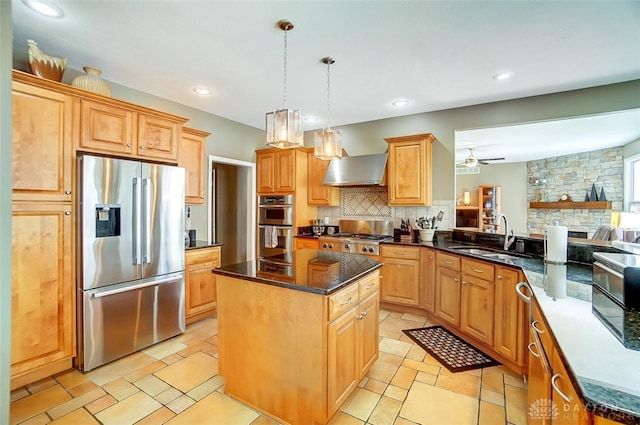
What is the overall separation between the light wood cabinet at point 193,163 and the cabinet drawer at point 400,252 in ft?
8.10

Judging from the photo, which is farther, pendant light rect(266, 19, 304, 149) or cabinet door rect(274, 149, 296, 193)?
cabinet door rect(274, 149, 296, 193)

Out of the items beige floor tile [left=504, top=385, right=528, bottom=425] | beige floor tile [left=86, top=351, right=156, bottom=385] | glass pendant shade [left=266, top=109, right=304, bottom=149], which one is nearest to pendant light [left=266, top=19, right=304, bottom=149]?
glass pendant shade [left=266, top=109, right=304, bottom=149]

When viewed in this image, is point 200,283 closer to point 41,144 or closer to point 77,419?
point 77,419

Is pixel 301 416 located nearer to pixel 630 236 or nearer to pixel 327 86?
pixel 327 86

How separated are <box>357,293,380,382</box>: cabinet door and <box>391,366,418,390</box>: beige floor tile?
24cm

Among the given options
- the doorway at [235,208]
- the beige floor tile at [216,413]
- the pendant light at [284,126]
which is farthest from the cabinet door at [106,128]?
the beige floor tile at [216,413]

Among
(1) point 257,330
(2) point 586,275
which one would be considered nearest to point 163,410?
(1) point 257,330

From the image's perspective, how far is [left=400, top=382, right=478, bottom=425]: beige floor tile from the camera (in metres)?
1.85

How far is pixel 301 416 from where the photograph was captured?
1695mm

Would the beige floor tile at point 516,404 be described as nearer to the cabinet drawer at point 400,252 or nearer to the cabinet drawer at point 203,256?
the cabinet drawer at point 400,252

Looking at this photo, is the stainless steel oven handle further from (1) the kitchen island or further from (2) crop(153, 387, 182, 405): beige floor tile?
(1) the kitchen island

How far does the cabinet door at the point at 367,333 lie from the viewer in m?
2.00

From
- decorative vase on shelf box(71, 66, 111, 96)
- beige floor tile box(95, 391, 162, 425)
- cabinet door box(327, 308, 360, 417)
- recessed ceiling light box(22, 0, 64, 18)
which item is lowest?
beige floor tile box(95, 391, 162, 425)

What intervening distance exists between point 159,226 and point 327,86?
2.32 metres
